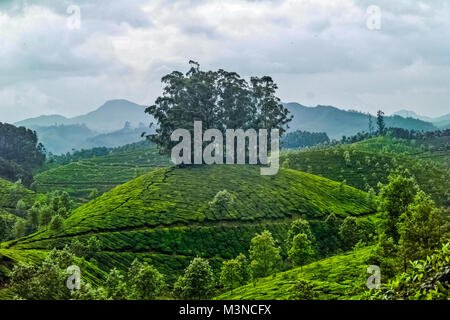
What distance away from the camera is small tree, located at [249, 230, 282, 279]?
59.6m

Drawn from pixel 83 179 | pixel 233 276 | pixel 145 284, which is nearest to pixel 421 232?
pixel 233 276

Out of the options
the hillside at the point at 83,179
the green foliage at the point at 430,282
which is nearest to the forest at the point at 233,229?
the green foliage at the point at 430,282

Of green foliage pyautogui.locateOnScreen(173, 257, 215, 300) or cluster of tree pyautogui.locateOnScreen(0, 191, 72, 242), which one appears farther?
cluster of tree pyautogui.locateOnScreen(0, 191, 72, 242)

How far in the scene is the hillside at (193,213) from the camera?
70.4m

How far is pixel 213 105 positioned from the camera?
116812mm

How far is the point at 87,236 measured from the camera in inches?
2788

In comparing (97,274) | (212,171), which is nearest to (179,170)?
(212,171)

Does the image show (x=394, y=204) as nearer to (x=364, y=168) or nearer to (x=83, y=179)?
(x=364, y=168)

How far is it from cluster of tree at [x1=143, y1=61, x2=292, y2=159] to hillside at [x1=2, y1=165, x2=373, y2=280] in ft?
40.7

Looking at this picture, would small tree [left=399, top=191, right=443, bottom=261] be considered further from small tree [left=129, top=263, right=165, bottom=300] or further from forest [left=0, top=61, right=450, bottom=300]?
small tree [left=129, top=263, right=165, bottom=300]

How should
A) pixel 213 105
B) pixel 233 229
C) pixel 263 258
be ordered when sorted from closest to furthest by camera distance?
pixel 263 258 → pixel 233 229 → pixel 213 105

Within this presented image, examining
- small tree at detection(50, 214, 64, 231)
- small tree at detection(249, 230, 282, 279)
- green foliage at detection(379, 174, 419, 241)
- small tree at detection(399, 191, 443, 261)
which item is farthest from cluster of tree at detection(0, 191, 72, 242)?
small tree at detection(399, 191, 443, 261)

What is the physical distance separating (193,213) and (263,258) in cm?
2698

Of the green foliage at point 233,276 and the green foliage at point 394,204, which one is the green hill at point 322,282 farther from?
the green foliage at point 394,204
